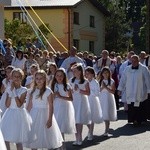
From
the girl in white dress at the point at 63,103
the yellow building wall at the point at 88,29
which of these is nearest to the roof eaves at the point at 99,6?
the yellow building wall at the point at 88,29

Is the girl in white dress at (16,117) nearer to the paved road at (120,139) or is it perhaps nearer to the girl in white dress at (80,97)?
the paved road at (120,139)

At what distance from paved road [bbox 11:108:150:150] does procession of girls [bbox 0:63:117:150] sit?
254 millimetres

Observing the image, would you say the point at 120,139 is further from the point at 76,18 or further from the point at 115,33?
the point at 115,33

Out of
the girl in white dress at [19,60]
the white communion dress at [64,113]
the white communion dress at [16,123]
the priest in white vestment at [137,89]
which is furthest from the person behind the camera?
the girl in white dress at [19,60]

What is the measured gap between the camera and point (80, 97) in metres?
10.8

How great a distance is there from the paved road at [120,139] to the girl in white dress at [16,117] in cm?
166

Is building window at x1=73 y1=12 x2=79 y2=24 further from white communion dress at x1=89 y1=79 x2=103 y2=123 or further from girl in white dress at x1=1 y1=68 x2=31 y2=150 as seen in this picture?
girl in white dress at x1=1 y1=68 x2=31 y2=150

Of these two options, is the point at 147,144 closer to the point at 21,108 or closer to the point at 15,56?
the point at 21,108

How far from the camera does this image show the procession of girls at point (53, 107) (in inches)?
334

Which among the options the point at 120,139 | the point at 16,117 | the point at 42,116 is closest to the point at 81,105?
the point at 120,139

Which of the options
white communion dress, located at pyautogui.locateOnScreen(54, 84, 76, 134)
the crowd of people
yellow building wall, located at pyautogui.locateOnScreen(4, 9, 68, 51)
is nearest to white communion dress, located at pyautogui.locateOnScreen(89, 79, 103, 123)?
the crowd of people

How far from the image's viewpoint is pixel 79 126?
10648 mm

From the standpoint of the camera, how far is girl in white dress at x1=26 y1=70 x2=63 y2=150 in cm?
854

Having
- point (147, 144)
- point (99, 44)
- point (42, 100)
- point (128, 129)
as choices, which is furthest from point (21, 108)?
point (99, 44)
